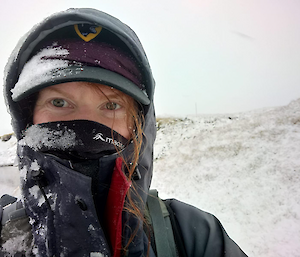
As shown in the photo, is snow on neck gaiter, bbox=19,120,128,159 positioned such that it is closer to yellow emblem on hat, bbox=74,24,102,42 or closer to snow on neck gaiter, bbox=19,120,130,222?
snow on neck gaiter, bbox=19,120,130,222

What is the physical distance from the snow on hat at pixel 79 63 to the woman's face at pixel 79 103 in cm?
10

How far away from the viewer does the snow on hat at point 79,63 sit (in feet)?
3.49

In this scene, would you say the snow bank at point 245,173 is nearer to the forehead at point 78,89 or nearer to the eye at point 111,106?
the eye at point 111,106

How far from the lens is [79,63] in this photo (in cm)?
112

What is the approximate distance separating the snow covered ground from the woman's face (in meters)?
5.16

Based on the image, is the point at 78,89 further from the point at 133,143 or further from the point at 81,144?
the point at 133,143

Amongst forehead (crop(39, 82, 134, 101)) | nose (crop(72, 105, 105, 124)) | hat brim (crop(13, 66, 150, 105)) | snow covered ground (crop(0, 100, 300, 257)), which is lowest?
snow covered ground (crop(0, 100, 300, 257))

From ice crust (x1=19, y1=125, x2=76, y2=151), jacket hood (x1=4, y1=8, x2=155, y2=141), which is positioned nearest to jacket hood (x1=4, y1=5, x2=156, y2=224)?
jacket hood (x1=4, y1=8, x2=155, y2=141)

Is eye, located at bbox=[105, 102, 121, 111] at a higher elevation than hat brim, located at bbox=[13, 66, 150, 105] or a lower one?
lower

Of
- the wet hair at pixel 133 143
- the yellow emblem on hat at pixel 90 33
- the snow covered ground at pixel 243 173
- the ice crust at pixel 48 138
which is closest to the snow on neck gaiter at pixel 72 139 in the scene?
the ice crust at pixel 48 138

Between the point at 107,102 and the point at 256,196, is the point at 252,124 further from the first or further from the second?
the point at 107,102

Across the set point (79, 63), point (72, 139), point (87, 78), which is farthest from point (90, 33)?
point (72, 139)

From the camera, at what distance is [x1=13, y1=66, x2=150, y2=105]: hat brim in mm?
1046

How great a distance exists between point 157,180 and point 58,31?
7572 millimetres
